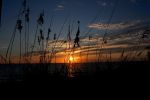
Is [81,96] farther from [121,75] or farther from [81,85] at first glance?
[121,75]

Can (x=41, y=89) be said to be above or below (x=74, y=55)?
below

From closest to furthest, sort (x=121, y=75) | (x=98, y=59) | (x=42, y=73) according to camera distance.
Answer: (x=121, y=75) → (x=42, y=73) → (x=98, y=59)

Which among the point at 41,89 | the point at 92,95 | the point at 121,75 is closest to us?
the point at 92,95

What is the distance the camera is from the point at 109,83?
10.1 ft

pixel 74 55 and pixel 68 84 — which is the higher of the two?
pixel 74 55

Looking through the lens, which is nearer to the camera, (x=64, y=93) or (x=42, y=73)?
(x=64, y=93)

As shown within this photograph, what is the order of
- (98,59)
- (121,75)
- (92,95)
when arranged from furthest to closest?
(98,59)
(121,75)
(92,95)

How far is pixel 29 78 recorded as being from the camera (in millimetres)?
3684

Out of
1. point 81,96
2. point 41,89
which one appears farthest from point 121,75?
point 41,89

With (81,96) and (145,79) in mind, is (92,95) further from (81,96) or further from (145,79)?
(145,79)

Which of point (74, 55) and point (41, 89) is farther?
point (74, 55)

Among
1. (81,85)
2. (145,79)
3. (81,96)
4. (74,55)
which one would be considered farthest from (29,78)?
(74,55)

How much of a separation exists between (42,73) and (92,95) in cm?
138

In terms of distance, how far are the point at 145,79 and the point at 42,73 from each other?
1707 mm
